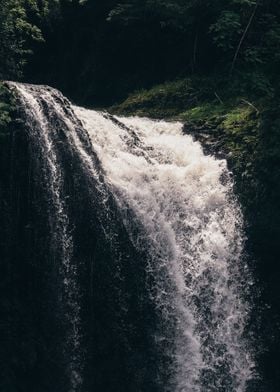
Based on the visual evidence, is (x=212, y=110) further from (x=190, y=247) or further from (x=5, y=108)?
(x=5, y=108)

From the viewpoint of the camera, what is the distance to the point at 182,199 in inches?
536

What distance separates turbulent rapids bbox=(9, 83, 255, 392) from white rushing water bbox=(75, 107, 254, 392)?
0.02 m

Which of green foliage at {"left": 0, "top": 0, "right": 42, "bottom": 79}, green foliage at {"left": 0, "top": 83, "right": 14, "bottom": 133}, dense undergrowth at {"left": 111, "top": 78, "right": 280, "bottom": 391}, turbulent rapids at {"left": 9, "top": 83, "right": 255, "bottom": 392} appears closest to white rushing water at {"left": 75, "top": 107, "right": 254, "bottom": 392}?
turbulent rapids at {"left": 9, "top": 83, "right": 255, "bottom": 392}

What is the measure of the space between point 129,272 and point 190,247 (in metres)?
1.68

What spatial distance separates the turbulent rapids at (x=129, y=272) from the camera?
1147 cm

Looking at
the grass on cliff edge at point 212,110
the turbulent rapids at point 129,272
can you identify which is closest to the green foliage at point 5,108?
the turbulent rapids at point 129,272

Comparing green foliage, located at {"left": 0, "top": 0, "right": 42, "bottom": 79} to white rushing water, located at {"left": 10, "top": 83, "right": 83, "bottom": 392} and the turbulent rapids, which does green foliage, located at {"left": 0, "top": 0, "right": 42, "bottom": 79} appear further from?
white rushing water, located at {"left": 10, "top": 83, "right": 83, "bottom": 392}

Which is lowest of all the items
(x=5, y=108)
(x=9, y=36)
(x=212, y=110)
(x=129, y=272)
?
(x=129, y=272)

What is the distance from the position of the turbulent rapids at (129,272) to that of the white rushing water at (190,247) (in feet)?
0.08

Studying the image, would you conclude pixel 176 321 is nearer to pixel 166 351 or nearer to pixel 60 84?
pixel 166 351

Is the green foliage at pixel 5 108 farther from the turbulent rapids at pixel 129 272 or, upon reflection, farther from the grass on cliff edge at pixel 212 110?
the grass on cliff edge at pixel 212 110

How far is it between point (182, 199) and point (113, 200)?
1973 mm

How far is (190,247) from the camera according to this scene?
42.4 feet

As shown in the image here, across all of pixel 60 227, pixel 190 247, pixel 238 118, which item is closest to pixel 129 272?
pixel 190 247
